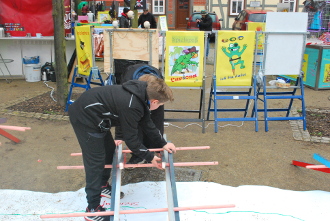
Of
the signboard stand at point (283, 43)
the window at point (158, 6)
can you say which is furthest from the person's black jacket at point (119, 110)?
the window at point (158, 6)

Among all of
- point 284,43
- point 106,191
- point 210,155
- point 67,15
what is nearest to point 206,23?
point 67,15

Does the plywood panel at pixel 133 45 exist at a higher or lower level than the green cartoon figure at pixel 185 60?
higher

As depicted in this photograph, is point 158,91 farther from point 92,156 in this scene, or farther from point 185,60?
point 185,60

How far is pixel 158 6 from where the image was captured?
→ 25578 millimetres

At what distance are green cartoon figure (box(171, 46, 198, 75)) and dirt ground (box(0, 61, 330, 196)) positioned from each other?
41.2 inches

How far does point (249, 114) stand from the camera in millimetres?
6660

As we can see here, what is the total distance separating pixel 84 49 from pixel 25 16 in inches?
175

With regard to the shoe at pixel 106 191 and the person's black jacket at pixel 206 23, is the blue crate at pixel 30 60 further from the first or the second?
the person's black jacket at pixel 206 23

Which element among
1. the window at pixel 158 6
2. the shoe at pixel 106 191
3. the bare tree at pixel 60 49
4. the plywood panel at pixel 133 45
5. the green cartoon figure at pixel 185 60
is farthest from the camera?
the window at pixel 158 6

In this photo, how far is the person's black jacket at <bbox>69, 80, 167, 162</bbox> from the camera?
2.68 metres

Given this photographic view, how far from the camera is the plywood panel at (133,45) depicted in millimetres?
5312

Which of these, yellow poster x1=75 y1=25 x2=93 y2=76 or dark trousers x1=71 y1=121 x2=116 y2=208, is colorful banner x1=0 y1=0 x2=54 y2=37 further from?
dark trousers x1=71 y1=121 x2=116 y2=208

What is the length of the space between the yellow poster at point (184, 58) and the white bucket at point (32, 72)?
17.0ft

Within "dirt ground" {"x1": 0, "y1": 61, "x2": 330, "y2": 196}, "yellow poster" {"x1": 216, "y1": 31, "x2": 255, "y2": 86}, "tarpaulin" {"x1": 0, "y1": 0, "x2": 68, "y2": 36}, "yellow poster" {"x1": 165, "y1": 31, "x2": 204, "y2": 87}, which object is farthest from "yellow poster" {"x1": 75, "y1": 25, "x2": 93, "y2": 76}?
"tarpaulin" {"x1": 0, "y1": 0, "x2": 68, "y2": 36}
